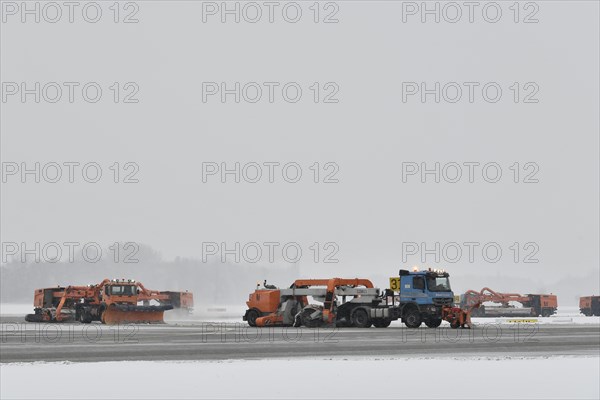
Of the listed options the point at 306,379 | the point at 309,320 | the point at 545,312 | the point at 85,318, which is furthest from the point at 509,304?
the point at 306,379

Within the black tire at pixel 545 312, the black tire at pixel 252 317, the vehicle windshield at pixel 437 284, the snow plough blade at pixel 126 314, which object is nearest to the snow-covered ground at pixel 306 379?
the vehicle windshield at pixel 437 284

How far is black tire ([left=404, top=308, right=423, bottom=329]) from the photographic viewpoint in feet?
129

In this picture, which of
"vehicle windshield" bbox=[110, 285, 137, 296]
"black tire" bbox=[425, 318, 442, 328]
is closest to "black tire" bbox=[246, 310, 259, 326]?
"black tire" bbox=[425, 318, 442, 328]

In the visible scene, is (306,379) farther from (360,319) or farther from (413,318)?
(360,319)

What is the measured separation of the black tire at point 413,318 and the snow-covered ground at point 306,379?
Result: 17870 mm

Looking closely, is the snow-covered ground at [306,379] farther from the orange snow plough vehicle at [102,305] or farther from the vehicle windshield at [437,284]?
the orange snow plough vehicle at [102,305]

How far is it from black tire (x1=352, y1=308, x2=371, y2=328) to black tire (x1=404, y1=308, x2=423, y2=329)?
1785 mm

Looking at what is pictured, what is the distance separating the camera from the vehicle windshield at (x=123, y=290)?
48.7 meters

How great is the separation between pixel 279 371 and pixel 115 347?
26.8 ft

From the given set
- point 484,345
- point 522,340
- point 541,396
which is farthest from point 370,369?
point 522,340

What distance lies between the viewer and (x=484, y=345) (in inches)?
1078

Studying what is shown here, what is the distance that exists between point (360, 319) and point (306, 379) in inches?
901

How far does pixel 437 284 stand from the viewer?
40719mm

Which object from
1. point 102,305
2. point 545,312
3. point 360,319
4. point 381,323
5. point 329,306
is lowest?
point 545,312
